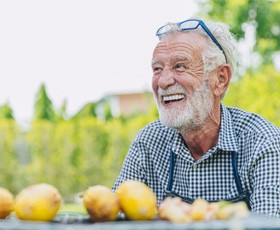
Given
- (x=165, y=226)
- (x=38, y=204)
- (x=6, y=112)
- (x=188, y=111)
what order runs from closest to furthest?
(x=165, y=226)
(x=38, y=204)
(x=188, y=111)
(x=6, y=112)

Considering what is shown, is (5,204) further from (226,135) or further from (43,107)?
(43,107)

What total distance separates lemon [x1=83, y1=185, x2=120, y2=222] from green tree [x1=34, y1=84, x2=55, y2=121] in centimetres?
1668

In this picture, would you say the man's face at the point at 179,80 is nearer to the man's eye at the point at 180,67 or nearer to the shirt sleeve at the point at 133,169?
the man's eye at the point at 180,67

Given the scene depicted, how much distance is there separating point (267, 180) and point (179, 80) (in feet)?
1.81

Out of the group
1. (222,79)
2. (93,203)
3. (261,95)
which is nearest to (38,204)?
(93,203)

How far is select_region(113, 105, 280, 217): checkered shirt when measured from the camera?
8.26 feet

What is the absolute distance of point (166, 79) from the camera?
275 centimetres

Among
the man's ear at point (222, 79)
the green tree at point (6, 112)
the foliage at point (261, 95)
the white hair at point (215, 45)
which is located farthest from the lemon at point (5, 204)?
the green tree at point (6, 112)

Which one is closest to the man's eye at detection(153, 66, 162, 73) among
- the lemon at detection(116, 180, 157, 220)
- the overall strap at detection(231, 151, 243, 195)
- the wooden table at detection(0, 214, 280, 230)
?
the overall strap at detection(231, 151, 243, 195)

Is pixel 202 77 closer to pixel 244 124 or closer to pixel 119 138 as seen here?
pixel 244 124

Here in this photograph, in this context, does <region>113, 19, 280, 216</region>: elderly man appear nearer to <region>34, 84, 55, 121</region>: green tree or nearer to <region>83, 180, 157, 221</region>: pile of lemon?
<region>83, 180, 157, 221</region>: pile of lemon

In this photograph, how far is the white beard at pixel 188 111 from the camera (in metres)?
2.78

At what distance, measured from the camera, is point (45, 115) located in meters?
18.6

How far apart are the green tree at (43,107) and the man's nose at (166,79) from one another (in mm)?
15780
